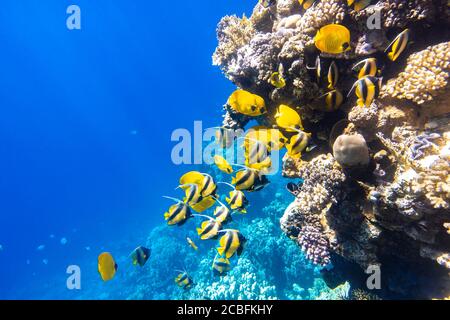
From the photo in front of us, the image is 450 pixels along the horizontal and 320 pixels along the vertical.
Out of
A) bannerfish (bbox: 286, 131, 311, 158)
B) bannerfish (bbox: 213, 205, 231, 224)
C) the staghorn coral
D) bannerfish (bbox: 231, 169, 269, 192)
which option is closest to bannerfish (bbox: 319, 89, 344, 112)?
the staghorn coral

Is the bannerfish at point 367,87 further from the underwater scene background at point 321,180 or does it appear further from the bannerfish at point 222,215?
the bannerfish at point 222,215

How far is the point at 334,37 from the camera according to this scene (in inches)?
128

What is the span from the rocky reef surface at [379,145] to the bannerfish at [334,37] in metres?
0.62

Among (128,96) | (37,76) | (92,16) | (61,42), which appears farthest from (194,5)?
(37,76)

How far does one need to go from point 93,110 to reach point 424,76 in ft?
434

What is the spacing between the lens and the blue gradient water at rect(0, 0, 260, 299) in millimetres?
50062

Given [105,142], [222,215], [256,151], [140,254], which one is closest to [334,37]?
[256,151]

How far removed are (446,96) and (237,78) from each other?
9.55 feet

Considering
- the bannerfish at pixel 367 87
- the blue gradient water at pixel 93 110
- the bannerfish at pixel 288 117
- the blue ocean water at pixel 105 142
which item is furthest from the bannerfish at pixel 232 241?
the blue gradient water at pixel 93 110

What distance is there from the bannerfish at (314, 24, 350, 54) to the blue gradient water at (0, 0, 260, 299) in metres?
35.5

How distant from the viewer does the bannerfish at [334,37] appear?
323cm

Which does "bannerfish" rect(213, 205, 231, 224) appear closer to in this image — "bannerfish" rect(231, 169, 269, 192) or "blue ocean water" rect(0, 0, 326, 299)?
"bannerfish" rect(231, 169, 269, 192)

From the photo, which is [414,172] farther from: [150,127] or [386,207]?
[150,127]

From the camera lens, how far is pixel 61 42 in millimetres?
97688
